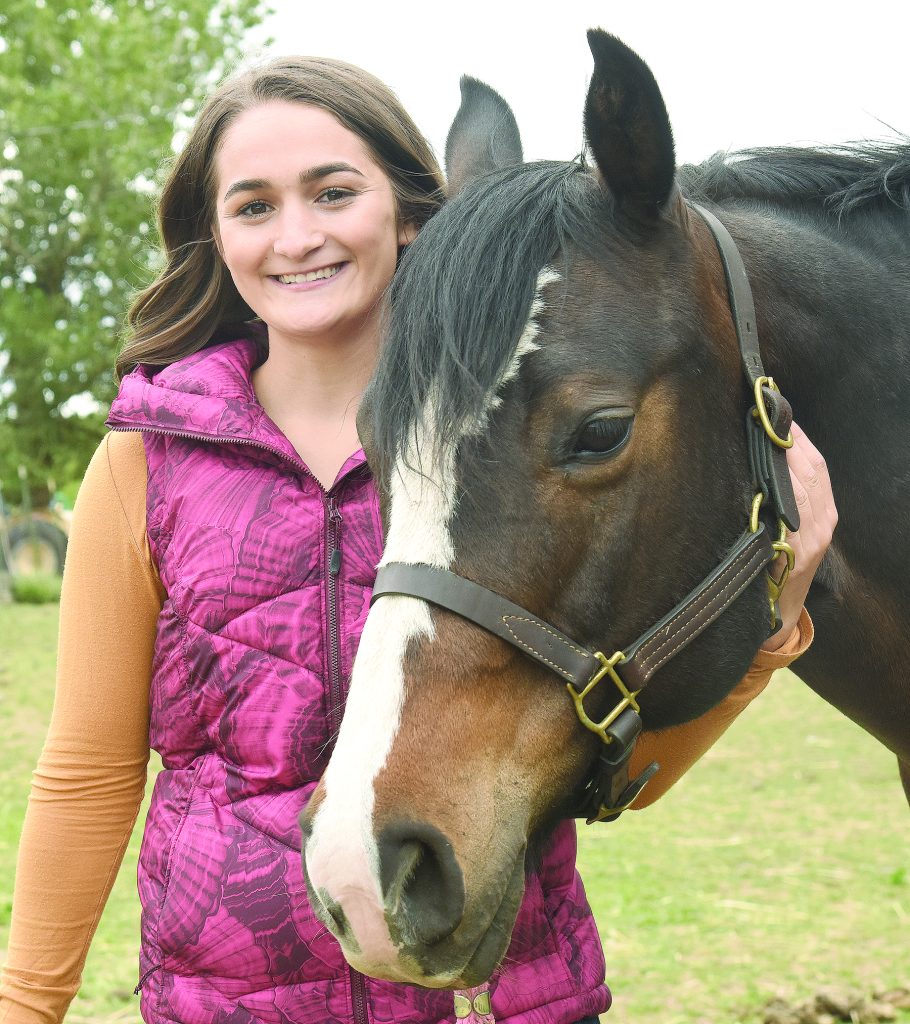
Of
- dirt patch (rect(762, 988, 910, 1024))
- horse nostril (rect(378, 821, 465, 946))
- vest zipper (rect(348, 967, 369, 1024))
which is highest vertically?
horse nostril (rect(378, 821, 465, 946))

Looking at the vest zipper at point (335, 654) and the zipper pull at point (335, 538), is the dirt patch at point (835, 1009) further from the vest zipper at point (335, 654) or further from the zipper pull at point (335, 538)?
the zipper pull at point (335, 538)

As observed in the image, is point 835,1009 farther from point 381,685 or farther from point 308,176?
point 308,176

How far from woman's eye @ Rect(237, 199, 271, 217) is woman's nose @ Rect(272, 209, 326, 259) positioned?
0.07 metres

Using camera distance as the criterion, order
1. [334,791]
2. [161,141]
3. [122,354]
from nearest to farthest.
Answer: [334,791], [122,354], [161,141]

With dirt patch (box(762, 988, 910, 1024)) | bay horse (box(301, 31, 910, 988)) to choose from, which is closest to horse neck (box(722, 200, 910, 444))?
bay horse (box(301, 31, 910, 988))

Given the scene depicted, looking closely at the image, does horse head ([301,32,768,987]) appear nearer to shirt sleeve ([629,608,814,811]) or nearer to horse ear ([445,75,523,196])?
shirt sleeve ([629,608,814,811])

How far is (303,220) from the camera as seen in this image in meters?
2.01

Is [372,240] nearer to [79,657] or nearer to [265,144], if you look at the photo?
[265,144]

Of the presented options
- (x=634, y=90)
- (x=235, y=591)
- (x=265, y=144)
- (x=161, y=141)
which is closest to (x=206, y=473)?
(x=235, y=591)

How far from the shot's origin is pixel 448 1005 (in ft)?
6.01

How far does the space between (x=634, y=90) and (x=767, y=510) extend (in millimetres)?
723

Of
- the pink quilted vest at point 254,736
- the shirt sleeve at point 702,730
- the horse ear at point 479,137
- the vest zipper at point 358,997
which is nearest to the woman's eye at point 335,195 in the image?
the horse ear at point 479,137

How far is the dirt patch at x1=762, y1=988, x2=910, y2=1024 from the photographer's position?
12.7ft

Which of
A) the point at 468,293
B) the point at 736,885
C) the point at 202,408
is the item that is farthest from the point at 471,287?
the point at 736,885
